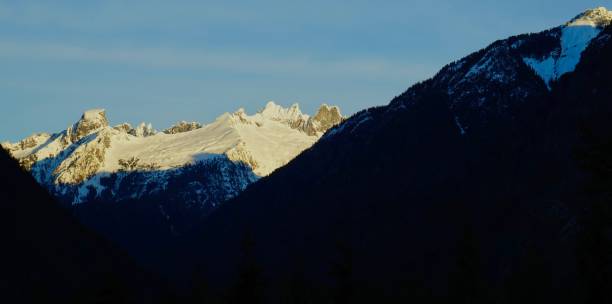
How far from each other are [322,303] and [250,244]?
6531cm

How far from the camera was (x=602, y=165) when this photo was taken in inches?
1649

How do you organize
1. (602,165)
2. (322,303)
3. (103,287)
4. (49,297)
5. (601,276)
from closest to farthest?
1. (602,165)
2. (103,287)
3. (601,276)
4. (322,303)
5. (49,297)

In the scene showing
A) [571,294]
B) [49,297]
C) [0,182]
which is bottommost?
[571,294]

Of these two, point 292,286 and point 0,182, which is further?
point 0,182

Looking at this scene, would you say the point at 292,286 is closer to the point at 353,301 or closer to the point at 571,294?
the point at 353,301

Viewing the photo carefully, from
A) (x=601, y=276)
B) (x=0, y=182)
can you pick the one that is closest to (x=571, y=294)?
(x=601, y=276)

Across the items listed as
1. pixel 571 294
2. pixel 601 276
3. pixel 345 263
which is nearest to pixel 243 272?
pixel 345 263

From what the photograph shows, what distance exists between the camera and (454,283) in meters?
71.9

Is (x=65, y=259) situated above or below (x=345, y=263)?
above

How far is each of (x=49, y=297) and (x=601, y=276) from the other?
113 meters

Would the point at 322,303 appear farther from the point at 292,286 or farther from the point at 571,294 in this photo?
the point at 571,294

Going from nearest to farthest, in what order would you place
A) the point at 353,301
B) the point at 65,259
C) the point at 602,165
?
1. the point at 602,165
2. the point at 353,301
3. the point at 65,259

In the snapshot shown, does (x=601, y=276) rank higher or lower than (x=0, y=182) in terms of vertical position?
lower

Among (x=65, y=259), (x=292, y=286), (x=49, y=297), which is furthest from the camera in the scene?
(x=65, y=259)
